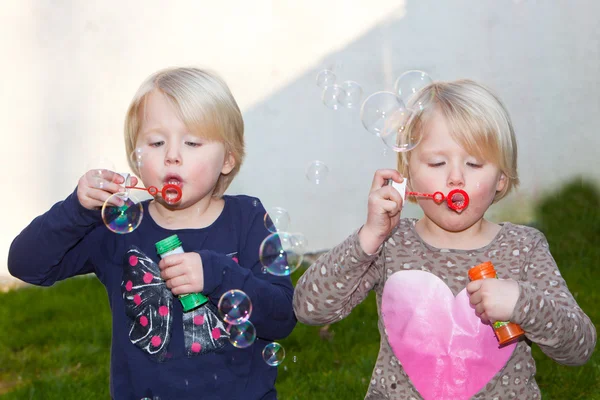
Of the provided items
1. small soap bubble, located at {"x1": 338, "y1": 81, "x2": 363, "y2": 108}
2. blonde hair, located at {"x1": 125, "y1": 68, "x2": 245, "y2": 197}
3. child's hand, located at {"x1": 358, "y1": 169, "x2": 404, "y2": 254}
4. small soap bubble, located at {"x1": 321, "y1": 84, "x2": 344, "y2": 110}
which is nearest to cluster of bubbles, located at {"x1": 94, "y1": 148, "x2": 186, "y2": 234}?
blonde hair, located at {"x1": 125, "y1": 68, "x2": 245, "y2": 197}

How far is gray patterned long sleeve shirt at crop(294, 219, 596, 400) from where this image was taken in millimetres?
2125

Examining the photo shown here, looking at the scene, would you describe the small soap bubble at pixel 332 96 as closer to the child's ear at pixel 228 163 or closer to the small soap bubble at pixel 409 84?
the small soap bubble at pixel 409 84

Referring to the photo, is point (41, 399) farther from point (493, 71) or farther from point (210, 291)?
point (493, 71)

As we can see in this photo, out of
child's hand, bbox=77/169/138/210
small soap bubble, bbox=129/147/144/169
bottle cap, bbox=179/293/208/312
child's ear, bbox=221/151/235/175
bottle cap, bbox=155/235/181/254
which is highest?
small soap bubble, bbox=129/147/144/169

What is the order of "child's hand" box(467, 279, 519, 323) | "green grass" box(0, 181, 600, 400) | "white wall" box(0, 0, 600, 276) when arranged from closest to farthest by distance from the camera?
"child's hand" box(467, 279, 519, 323), "green grass" box(0, 181, 600, 400), "white wall" box(0, 0, 600, 276)

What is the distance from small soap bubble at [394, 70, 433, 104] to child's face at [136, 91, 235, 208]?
0.76m

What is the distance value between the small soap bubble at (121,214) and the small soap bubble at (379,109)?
34.6 inches

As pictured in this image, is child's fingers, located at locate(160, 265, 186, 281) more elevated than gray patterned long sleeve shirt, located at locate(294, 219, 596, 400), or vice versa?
child's fingers, located at locate(160, 265, 186, 281)

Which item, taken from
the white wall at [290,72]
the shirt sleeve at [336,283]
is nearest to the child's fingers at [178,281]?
the shirt sleeve at [336,283]

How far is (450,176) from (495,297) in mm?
386

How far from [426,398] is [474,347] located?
0.19 metres

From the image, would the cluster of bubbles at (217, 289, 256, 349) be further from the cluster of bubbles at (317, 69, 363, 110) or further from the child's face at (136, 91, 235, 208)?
the cluster of bubbles at (317, 69, 363, 110)

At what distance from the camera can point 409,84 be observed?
2896 mm

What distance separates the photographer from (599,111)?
5.91m
